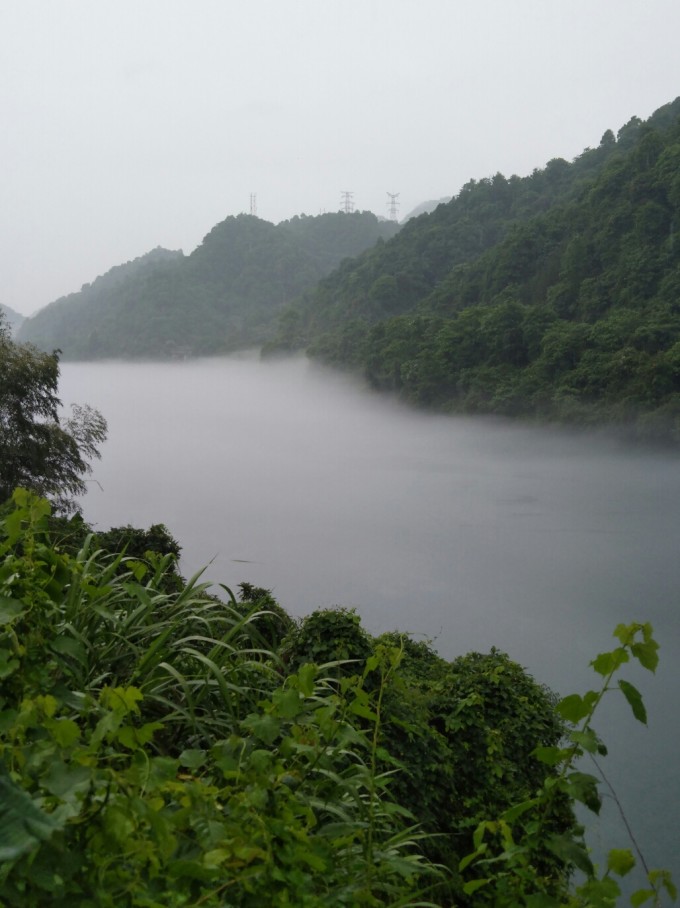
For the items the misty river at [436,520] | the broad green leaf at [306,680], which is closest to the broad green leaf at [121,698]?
the broad green leaf at [306,680]

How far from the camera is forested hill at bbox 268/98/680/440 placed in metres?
32.8

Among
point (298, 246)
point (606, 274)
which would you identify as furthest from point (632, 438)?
point (298, 246)

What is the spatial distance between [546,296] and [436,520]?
41.4 ft

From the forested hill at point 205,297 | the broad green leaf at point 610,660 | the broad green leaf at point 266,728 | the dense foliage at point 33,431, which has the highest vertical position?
the forested hill at point 205,297

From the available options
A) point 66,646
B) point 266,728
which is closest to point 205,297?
point 66,646

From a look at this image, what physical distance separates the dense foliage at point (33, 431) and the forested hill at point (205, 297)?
49264 mm

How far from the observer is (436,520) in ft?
138

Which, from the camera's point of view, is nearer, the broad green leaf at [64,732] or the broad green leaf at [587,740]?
the broad green leaf at [64,732]

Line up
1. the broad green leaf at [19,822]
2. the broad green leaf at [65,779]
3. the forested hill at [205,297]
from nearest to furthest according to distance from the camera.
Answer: the broad green leaf at [19,822], the broad green leaf at [65,779], the forested hill at [205,297]

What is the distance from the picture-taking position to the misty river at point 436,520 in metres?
22.7

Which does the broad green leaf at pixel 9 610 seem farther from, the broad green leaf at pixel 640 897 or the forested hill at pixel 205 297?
the forested hill at pixel 205 297

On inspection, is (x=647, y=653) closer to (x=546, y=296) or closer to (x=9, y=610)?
(x=9, y=610)

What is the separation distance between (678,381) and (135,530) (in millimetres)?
27783

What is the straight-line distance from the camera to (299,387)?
60.6 meters
